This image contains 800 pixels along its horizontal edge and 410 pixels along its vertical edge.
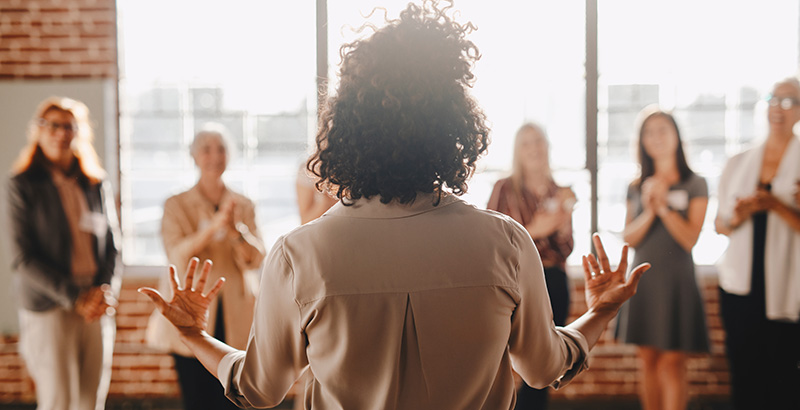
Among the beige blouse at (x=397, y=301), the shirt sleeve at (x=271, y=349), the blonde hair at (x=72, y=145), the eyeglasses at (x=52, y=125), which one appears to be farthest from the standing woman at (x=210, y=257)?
the beige blouse at (x=397, y=301)

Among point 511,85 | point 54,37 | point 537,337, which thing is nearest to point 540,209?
point 511,85

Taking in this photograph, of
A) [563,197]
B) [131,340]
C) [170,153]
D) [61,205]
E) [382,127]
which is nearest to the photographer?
[382,127]

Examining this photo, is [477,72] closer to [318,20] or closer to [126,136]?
[318,20]

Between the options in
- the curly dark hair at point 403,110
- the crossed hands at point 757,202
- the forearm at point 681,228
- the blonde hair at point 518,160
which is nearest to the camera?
the curly dark hair at point 403,110

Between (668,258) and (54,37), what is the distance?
3909 mm

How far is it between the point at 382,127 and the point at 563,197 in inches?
86.2

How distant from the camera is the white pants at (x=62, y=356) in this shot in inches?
104

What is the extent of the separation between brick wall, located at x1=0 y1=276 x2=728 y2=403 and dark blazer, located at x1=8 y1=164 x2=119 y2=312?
4.60 feet

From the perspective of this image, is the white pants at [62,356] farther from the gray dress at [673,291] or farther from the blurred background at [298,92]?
the gray dress at [673,291]

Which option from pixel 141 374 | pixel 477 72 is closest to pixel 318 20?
pixel 141 374

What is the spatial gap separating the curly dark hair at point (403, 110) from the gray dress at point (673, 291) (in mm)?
2322

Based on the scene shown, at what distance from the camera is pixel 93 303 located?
2.68 m

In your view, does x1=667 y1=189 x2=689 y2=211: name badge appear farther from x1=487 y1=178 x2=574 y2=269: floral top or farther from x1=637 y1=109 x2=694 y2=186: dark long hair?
x1=487 y1=178 x2=574 y2=269: floral top

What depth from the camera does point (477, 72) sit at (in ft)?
3.65
